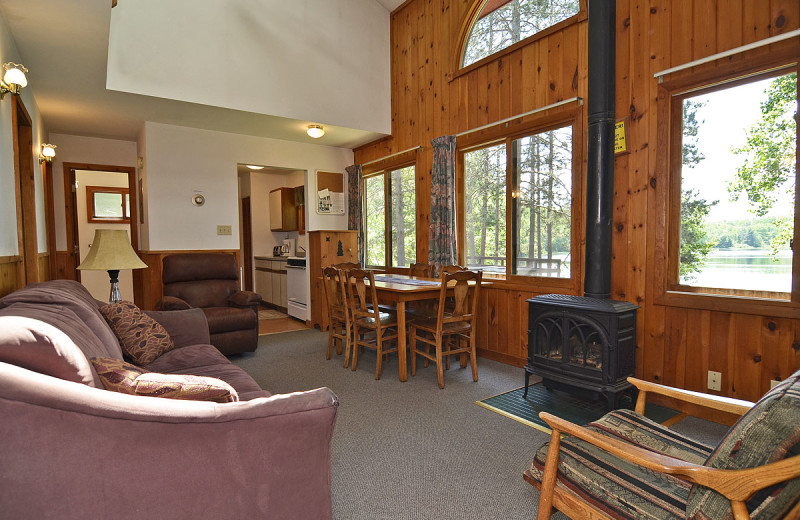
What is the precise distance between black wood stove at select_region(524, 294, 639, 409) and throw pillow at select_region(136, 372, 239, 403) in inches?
85.4

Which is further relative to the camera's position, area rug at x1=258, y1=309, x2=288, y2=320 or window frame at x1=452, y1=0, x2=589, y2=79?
area rug at x1=258, y1=309, x2=288, y2=320

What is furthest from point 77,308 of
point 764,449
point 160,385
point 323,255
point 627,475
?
point 323,255

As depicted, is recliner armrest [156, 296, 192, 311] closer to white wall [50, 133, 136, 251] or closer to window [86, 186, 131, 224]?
white wall [50, 133, 136, 251]

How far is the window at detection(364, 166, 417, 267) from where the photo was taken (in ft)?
16.8

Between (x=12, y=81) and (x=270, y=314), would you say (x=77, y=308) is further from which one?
(x=270, y=314)

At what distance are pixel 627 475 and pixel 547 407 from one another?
A: 1.50m

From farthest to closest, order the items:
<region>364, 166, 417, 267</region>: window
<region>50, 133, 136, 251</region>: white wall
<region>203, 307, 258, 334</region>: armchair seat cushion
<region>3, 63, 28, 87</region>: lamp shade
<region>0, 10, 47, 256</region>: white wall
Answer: <region>50, 133, 136, 251</region>: white wall, <region>364, 166, 417, 267</region>: window, <region>203, 307, 258, 334</region>: armchair seat cushion, <region>0, 10, 47, 256</region>: white wall, <region>3, 63, 28, 87</region>: lamp shade

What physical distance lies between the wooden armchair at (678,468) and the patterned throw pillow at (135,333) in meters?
2.13

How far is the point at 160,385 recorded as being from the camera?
3.67ft

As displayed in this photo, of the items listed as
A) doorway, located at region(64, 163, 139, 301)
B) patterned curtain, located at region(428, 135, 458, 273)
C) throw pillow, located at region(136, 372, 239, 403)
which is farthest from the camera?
doorway, located at region(64, 163, 139, 301)

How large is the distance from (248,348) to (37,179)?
9.17ft

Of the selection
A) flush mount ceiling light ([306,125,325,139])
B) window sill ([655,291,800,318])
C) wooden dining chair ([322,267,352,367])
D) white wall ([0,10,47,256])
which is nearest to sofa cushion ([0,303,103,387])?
white wall ([0,10,47,256])

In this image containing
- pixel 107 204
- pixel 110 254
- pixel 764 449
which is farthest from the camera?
pixel 107 204

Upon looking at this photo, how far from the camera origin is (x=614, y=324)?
97.0 inches
